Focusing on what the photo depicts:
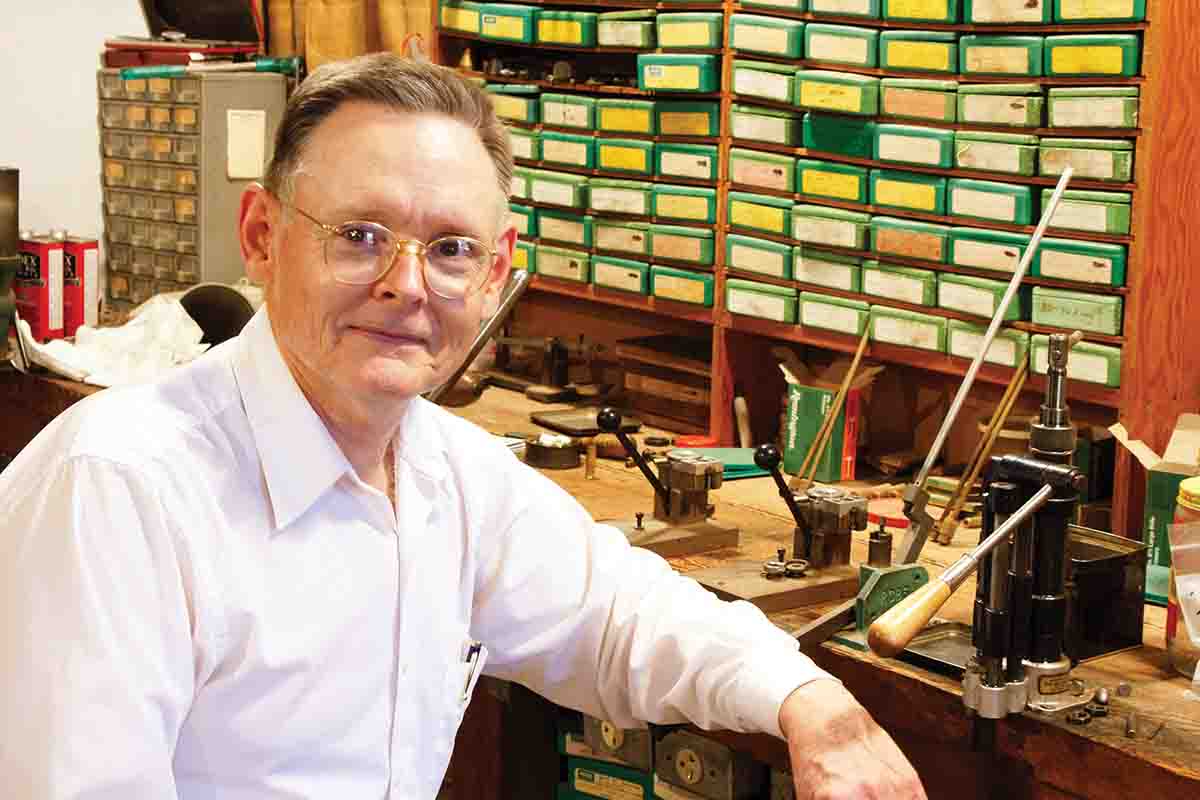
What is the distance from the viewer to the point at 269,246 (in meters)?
1.93

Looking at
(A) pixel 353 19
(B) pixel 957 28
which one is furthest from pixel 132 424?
(A) pixel 353 19

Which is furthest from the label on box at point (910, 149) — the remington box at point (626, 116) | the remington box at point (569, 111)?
the remington box at point (569, 111)

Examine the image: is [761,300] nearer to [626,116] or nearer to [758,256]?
[758,256]

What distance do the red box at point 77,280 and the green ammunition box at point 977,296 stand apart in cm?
258

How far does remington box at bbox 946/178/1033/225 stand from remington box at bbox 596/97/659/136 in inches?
35.2

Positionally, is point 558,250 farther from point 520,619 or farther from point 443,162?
point 443,162

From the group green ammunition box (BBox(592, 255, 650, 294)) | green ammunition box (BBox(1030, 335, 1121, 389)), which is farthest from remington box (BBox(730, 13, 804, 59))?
green ammunition box (BBox(1030, 335, 1121, 389))

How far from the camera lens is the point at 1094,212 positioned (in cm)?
320

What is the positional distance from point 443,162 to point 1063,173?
5.23ft

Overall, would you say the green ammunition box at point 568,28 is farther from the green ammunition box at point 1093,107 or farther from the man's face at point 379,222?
the man's face at point 379,222

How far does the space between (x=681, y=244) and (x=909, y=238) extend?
0.69 m

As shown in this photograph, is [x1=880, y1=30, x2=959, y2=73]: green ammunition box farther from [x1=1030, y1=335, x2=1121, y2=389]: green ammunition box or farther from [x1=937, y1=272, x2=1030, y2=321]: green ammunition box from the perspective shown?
[x1=1030, y1=335, x2=1121, y2=389]: green ammunition box

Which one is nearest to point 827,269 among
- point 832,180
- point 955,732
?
point 832,180

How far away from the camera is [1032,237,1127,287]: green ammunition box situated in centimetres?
318
